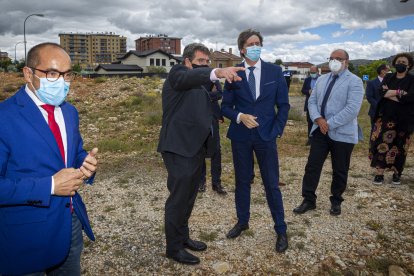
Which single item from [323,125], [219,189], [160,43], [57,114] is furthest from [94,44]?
[57,114]

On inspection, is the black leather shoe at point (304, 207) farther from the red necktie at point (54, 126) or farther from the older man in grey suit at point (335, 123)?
the red necktie at point (54, 126)

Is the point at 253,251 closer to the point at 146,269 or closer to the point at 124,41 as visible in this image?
the point at 146,269

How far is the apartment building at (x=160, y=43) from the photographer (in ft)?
328

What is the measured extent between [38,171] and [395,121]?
553cm

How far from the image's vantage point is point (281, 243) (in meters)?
3.68

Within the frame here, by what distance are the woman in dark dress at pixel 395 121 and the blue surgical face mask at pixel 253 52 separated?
3033 mm

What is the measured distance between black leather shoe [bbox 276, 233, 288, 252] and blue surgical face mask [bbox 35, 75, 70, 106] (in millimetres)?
2736

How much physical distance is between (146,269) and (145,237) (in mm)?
662

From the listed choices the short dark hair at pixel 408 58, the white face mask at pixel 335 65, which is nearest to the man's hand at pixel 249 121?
the white face mask at pixel 335 65

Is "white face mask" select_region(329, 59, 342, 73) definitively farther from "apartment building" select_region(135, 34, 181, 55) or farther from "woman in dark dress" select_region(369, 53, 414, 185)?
"apartment building" select_region(135, 34, 181, 55)

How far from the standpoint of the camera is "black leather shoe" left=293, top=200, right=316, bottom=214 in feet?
15.3

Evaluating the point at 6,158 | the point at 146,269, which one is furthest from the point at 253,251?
the point at 6,158

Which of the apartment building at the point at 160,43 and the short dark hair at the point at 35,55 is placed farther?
the apartment building at the point at 160,43

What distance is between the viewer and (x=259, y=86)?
3.68m
